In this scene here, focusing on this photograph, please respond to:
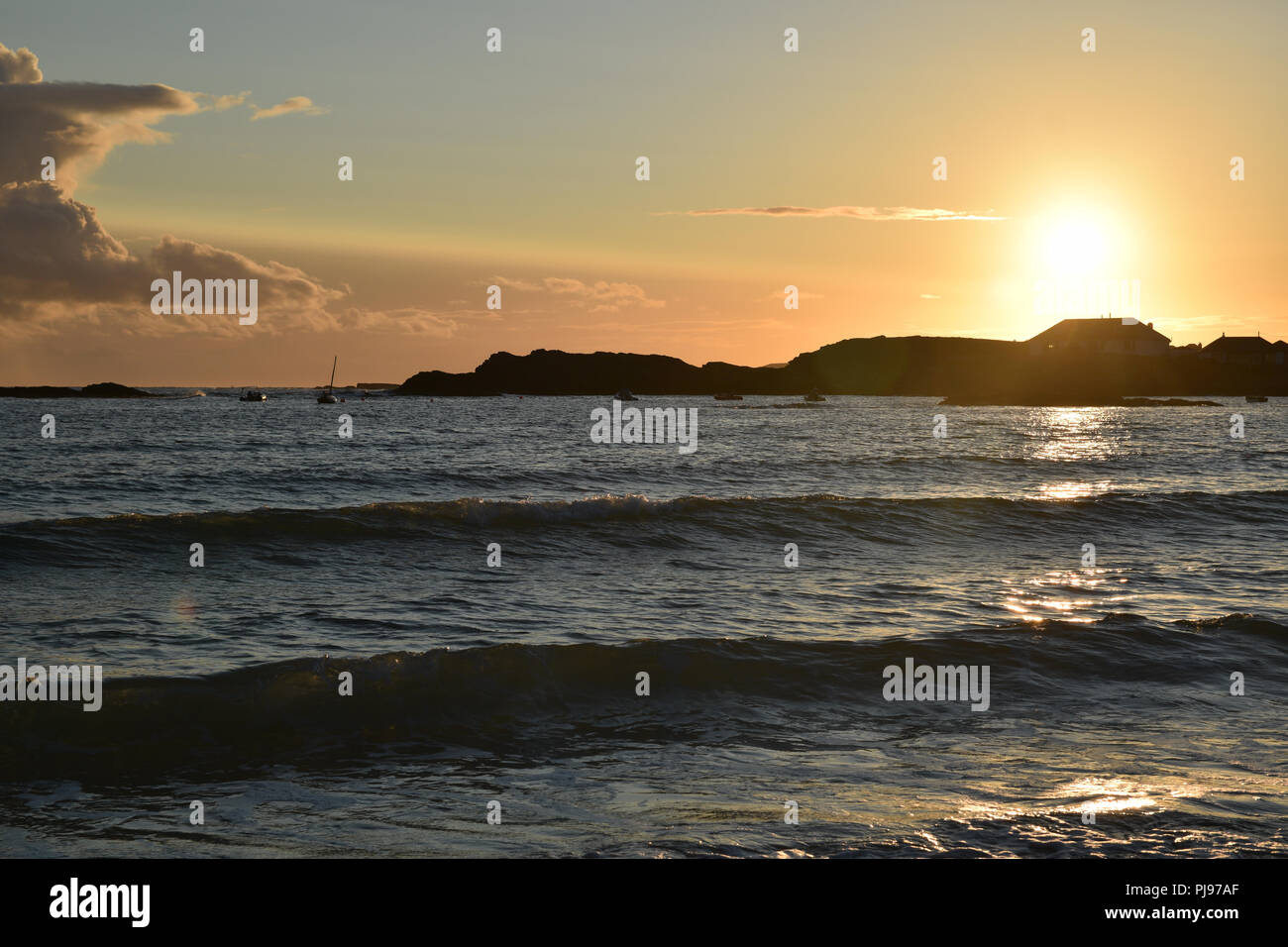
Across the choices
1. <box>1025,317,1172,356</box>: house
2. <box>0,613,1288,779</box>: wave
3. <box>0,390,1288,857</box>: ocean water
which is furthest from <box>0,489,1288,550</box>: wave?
<box>1025,317,1172,356</box>: house

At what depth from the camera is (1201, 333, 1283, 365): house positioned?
558ft

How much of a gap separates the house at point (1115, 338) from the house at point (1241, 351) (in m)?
13.8

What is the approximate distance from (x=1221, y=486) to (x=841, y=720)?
A: 107ft

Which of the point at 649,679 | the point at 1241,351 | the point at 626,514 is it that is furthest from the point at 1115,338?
the point at 649,679

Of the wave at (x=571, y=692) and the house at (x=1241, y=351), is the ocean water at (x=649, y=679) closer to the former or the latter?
the wave at (x=571, y=692)

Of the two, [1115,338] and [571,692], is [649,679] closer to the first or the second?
[571,692]

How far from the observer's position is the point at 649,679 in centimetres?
1188

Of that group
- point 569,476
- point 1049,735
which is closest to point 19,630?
point 1049,735

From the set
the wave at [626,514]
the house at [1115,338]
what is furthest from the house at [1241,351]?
the wave at [626,514]

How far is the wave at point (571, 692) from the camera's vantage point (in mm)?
9680

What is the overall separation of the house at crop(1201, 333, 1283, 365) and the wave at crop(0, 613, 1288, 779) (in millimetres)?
183684

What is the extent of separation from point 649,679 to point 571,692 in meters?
1.03

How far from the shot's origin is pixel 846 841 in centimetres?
689

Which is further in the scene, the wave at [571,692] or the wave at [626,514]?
the wave at [626,514]
